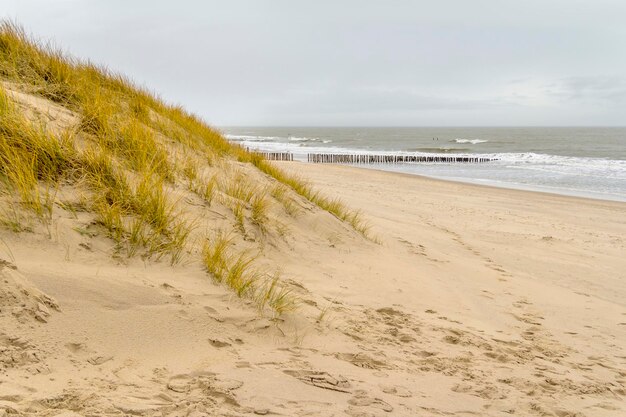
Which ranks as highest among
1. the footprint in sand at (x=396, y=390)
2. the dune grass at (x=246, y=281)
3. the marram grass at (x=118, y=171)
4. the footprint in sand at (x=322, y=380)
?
the marram grass at (x=118, y=171)

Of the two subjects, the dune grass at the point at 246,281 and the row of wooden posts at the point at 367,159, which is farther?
the row of wooden posts at the point at 367,159

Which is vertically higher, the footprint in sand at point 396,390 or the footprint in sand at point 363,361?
the footprint in sand at point 363,361

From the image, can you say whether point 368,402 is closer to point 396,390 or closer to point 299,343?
point 396,390

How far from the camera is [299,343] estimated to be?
3.49 meters

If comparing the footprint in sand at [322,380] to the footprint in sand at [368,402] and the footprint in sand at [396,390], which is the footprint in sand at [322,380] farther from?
the footprint in sand at [396,390]

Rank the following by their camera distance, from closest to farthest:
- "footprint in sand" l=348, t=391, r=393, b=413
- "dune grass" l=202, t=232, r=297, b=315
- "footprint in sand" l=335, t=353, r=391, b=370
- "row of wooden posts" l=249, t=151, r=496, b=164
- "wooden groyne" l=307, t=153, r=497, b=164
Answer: "footprint in sand" l=348, t=391, r=393, b=413, "footprint in sand" l=335, t=353, r=391, b=370, "dune grass" l=202, t=232, r=297, b=315, "row of wooden posts" l=249, t=151, r=496, b=164, "wooden groyne" l=307, t=153, r=497, b=164

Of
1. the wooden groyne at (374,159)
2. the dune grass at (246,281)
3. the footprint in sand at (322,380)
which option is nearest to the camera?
the footprint in sand at (322,380)

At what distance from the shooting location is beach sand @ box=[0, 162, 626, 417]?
2.57 metres

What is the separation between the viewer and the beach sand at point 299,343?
8.42 feet

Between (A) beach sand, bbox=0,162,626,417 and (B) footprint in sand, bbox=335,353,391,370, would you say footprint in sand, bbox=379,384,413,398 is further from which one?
(B) footprint in sand, bbox=335,353,391,370

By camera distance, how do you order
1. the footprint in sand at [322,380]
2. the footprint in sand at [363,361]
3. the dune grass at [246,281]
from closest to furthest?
the footprint in sand at [322,380]
the footprint in sand at [363,361]
the dune grass at [246,281]

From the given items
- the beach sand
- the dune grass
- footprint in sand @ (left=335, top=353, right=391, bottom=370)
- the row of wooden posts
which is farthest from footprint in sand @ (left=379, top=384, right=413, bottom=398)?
the row of wooden posts

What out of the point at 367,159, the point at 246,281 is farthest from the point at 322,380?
the point at 367,159

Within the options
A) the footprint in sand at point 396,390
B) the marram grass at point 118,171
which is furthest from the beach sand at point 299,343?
the marram grass at point 118,171
